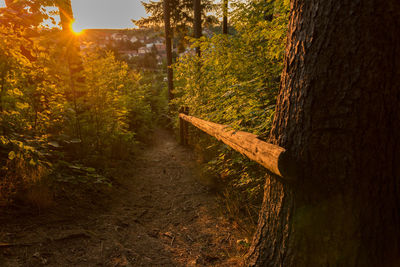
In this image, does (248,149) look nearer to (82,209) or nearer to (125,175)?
(82,209)

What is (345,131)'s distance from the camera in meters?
1.41

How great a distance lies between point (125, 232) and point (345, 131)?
11.1 feet

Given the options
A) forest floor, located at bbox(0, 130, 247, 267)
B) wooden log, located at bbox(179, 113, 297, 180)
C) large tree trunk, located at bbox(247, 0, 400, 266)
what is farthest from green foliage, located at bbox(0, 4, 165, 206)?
large tree trunk, located at bbox(247, 0, 400, 266)

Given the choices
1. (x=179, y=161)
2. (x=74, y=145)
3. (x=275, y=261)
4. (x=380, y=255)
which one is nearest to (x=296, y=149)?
(x=380, y=255)

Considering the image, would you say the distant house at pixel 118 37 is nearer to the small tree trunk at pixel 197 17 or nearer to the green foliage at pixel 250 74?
the small tree trunk at pixel 197 17

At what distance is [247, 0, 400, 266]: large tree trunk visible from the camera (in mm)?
1314

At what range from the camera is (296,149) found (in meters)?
1.63

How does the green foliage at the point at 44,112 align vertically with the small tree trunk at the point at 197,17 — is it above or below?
below

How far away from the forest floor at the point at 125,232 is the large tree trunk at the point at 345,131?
4.90 ft

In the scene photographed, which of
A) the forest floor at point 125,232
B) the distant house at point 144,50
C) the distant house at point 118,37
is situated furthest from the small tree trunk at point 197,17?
the distant house at point 118,37

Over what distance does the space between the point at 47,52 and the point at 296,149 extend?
469 cm

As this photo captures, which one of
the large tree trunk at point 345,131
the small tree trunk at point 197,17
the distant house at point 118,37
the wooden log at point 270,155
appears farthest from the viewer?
the distant house at point 118,37

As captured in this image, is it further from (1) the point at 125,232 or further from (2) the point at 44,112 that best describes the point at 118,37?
(1) the point at 125,232

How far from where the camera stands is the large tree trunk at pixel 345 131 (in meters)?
1.31
